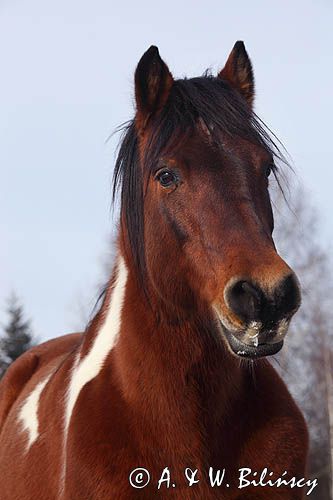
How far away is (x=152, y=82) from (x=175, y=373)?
5.62ft

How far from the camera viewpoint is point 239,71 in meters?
4.78

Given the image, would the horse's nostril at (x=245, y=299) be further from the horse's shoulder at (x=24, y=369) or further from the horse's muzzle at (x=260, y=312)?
the horse's shoulder at (x=24, y=369)

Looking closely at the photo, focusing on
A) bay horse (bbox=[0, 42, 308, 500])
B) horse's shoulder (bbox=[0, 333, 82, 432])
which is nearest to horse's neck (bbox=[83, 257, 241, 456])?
bay horse (bbox=[0, 42, 308, 500])

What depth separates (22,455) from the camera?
5.05 meters

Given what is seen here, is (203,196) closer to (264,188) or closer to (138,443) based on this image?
(264,188)

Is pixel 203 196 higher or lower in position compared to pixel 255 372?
higher

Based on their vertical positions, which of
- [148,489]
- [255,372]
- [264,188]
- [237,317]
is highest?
[264,188]

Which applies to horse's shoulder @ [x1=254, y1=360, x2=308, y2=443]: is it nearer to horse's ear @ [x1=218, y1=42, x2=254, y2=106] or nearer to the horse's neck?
the horse's neck

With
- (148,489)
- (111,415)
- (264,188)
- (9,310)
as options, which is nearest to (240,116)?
(264,188)

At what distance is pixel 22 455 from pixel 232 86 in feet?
9.55

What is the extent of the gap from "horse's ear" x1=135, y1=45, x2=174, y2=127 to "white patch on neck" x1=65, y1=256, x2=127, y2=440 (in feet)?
3.34

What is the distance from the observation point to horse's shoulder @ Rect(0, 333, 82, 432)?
6.37 metres

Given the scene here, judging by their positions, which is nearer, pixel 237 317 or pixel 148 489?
pixel 237 317

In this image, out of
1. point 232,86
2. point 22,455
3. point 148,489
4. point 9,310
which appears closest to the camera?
point 148,489
